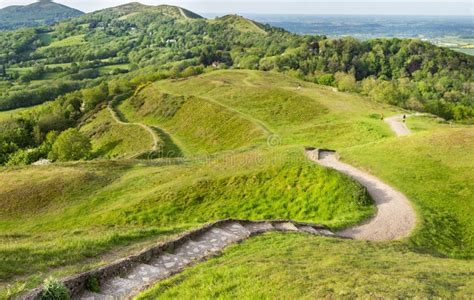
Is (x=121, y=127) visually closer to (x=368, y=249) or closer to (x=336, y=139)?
(x=336, y=139)

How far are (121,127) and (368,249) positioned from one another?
260 feet

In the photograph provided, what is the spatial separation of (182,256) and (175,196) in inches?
734

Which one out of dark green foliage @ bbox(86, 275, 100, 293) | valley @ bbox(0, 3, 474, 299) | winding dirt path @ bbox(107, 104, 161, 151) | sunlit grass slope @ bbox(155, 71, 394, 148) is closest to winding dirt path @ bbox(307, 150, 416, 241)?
valley @ bbox(0, 3, 474, 299)

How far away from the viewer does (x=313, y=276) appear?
1441 cm

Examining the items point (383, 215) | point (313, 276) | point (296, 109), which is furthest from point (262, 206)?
point (296, 109)

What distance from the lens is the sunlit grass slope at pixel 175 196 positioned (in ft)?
106

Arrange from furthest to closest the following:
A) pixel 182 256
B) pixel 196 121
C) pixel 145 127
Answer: pixel 145 127 < pixel 196 121 < pixel 182 256

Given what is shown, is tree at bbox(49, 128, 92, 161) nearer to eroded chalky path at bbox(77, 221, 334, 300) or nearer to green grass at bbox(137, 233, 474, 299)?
eroded chalky path at bbox(77, 221, 334, 300)

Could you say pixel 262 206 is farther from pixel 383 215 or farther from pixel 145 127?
pixel 145 127

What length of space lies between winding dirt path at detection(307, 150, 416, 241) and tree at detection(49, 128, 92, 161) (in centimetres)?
5607

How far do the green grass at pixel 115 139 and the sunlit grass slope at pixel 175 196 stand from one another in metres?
28.3

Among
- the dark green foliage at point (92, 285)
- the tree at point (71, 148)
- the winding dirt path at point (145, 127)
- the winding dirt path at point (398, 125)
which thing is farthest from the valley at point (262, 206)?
the winding dirt path at point (145, 127)

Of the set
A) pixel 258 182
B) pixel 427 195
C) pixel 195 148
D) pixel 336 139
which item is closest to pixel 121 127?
pixel 195 148

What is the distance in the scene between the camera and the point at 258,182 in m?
37.2
